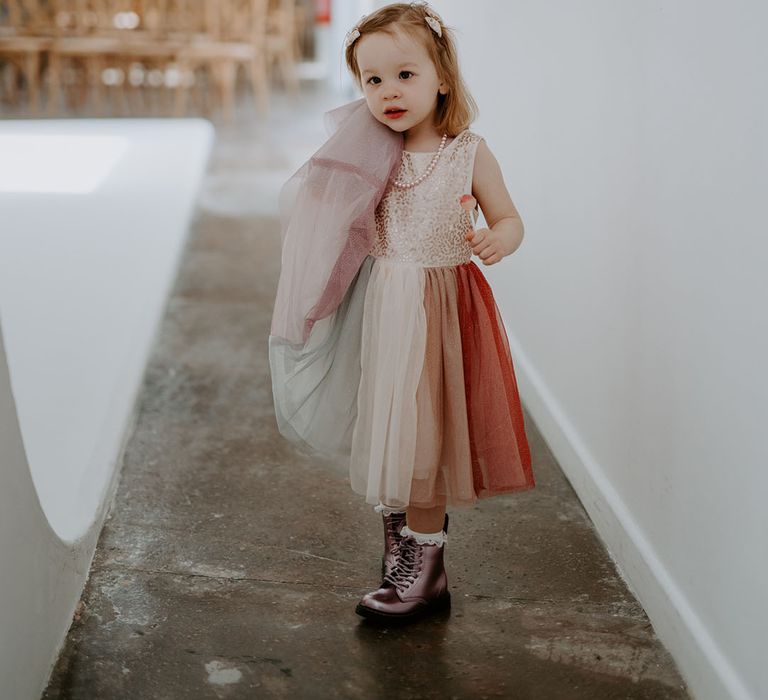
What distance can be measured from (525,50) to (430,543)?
1.56 metres

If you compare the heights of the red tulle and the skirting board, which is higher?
the red tulle

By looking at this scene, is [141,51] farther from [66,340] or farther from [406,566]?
[406,566]

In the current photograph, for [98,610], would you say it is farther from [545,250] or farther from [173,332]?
[173,332]

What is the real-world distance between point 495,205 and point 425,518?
1.83 ft

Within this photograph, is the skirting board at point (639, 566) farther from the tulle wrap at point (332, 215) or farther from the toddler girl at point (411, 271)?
the tulle wrap at point (332, 215)

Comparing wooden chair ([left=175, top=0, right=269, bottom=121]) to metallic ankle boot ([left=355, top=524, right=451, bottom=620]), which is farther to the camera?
wooden chair ([left=175, top=0, right=269, bottom=121])

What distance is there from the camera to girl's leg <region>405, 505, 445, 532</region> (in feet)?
6.00

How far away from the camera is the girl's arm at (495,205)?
1.66 metres

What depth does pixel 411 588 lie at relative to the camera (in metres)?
1.84

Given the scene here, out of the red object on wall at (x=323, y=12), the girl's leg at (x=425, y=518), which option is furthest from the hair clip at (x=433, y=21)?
the red object on wall at (x=323, y=12)

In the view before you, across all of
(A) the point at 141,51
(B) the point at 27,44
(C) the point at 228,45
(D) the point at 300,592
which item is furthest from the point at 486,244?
(B) the point at 27,44

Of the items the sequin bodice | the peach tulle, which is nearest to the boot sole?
the peach tulle

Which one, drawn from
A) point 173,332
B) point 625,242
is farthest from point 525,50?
point 173,332

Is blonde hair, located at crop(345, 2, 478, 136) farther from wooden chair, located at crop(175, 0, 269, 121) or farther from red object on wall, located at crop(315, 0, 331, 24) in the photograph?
red object on wall, located at crop(315, 0, 331, 24)
